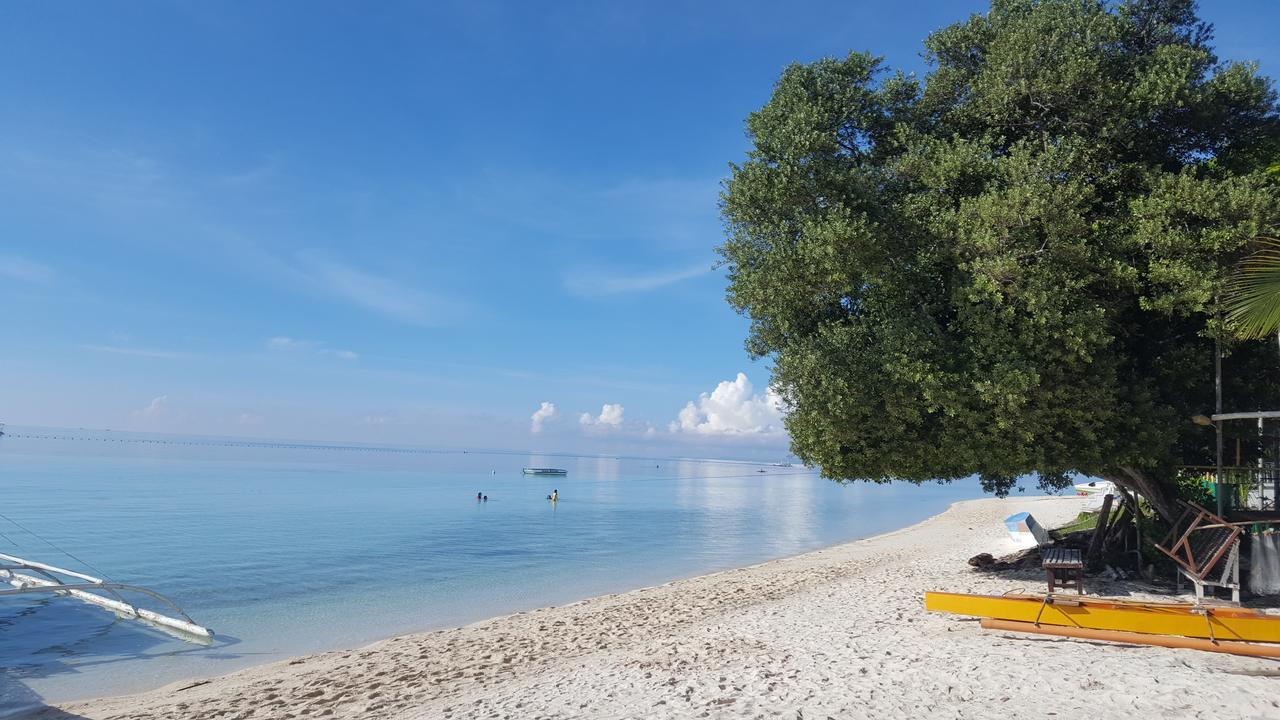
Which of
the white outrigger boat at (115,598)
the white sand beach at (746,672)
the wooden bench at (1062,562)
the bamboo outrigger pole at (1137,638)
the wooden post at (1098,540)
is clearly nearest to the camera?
the white sand beach at (746,672)

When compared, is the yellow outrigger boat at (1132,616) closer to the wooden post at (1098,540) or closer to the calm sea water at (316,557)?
the wooden post at (1098,540)

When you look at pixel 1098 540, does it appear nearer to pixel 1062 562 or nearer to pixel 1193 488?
pixel 1193 488

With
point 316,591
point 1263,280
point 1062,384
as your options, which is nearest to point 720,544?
point 316,591

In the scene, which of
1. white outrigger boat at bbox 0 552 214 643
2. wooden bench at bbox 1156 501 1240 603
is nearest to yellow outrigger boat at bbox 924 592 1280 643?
wooden bench at bbox 1156 501 1240 603

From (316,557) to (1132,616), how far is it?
1153 inches

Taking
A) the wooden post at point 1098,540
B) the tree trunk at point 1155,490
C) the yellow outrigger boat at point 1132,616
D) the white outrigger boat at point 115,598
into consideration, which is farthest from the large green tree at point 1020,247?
the white outrigger boat at point 115,598

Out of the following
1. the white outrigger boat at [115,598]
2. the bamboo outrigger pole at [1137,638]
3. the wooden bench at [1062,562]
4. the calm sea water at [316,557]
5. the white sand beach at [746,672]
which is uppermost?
the wooden bench at [1062,562]

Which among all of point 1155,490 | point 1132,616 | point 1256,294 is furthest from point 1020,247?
point 1155,490

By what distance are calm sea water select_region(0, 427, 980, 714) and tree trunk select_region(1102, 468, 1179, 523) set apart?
45.7 ft

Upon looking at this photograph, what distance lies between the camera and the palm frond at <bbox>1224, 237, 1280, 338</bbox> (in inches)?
384

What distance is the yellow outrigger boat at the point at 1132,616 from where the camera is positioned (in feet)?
27.2

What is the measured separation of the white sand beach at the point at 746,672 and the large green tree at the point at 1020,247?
3483 millimetres

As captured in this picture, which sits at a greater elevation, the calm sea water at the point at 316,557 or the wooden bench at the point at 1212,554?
Answer: the wooden bench at the point at 1212,554

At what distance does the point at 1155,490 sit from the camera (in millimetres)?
14266
